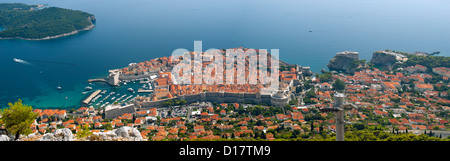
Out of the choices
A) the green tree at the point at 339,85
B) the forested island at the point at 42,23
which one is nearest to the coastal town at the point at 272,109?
the green tree at the point at 339,85

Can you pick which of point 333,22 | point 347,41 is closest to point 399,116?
point 347,41

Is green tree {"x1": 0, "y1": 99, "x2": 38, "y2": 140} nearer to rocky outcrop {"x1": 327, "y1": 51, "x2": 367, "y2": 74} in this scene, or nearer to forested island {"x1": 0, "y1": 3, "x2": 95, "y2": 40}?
rocky outcrop {"x1": 327, "y1": 51, "x2": 367, "y2": 74}

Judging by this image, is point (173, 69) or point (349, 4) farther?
point (349, 4)

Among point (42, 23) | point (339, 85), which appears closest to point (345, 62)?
point (339, 85)

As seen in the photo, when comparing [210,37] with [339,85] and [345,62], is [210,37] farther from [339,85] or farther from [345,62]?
[339,85]
